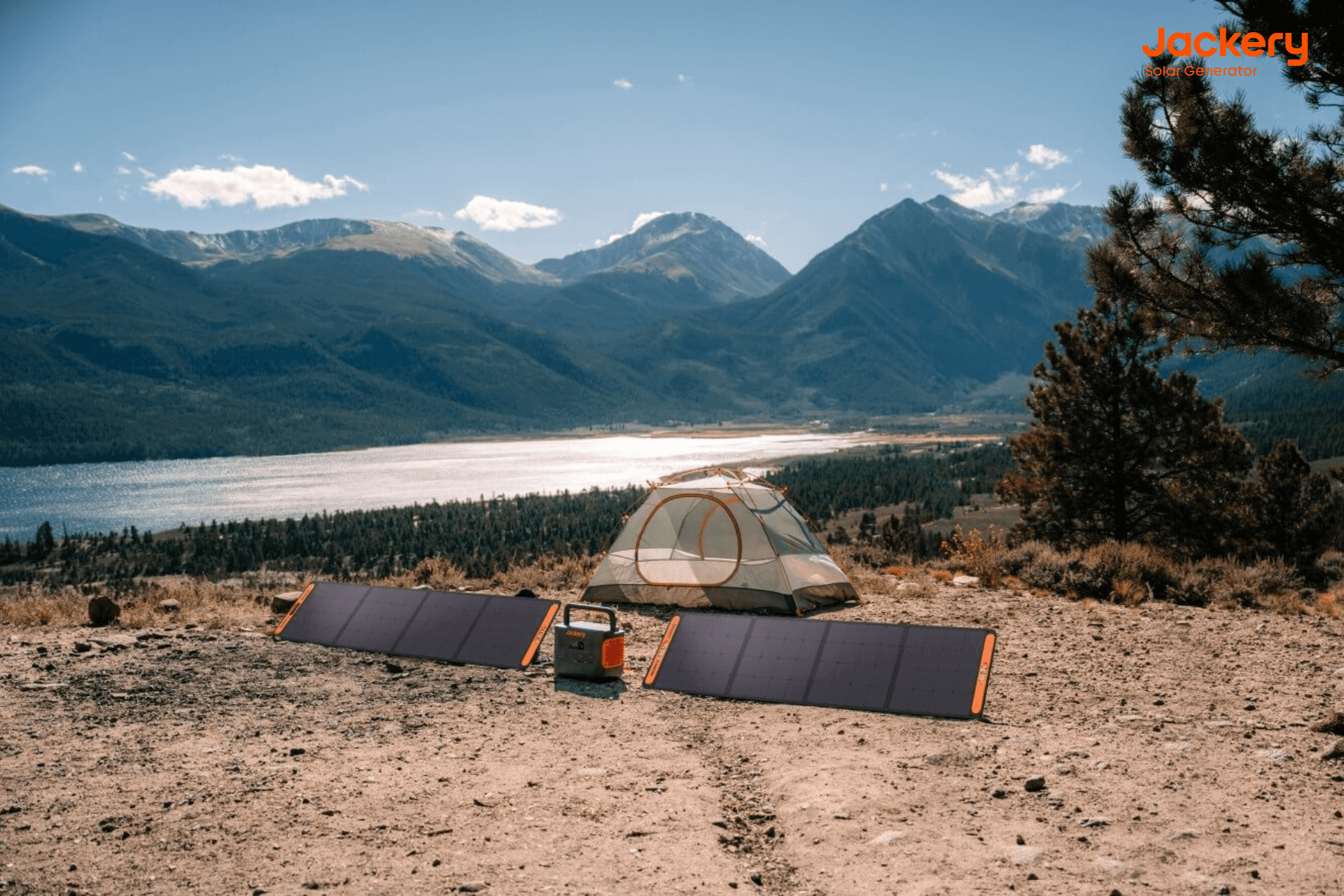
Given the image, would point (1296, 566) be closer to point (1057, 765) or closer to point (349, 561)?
point (1057, 765)

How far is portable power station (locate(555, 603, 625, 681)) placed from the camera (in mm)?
10602

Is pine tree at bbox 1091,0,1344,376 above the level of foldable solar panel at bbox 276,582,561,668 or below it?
above

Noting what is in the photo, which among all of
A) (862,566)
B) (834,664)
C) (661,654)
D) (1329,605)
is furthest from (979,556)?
(661,654)

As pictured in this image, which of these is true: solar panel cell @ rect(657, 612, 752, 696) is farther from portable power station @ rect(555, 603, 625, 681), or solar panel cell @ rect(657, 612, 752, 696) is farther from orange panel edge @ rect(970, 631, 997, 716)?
orange panel edge @ rect(970, 631, 997, 716)

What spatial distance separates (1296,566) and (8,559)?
271 ft

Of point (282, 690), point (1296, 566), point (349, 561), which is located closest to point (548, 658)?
point (282, 690)

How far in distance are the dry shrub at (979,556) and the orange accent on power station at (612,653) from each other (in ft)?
29.3

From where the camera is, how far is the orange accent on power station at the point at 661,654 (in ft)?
35.0

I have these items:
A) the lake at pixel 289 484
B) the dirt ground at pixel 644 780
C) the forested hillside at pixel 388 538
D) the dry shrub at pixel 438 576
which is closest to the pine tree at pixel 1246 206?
the dirt ground at pixel 644 780

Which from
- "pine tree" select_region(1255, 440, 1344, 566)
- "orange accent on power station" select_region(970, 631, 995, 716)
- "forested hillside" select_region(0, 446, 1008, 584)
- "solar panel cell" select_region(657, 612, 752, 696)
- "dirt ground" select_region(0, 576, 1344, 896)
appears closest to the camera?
"dirt ground" select_region(0, 576, 1344, 896)

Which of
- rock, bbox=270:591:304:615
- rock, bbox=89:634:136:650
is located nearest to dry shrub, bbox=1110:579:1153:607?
rock, bbox=270:591:304:615

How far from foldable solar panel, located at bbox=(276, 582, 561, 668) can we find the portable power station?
0.83 metres

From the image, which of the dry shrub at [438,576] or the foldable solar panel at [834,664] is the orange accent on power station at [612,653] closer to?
the foldable solar panel at [834,664]

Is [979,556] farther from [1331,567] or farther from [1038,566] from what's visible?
[1331,567]
